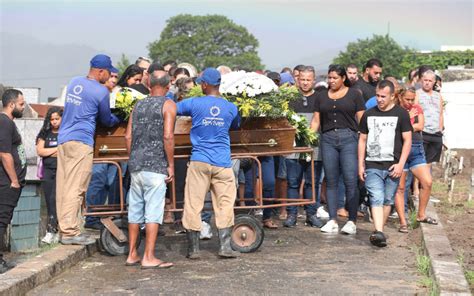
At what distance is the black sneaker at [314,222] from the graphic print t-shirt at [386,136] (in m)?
1.44

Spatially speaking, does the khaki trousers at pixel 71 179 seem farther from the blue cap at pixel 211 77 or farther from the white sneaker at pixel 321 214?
the white sneaker at pixel 321 214

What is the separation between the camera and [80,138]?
945 cm

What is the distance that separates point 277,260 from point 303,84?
3.26 metres

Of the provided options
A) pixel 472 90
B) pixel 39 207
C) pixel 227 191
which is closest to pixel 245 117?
pixel 227 191

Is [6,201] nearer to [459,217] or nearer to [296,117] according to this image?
[296,117]

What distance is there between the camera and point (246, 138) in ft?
33.3

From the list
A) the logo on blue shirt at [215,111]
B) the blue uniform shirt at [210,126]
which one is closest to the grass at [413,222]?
the blue uniform shirt at [210,126]

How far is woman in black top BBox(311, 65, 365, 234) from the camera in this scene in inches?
437

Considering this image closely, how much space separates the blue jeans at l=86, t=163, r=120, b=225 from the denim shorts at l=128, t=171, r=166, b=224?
1.94 m

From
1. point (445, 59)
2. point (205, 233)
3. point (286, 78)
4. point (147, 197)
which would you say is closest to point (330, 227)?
point (205, 233)

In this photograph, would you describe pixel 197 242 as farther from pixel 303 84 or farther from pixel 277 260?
pixel 303 84

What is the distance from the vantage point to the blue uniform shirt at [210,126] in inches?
368

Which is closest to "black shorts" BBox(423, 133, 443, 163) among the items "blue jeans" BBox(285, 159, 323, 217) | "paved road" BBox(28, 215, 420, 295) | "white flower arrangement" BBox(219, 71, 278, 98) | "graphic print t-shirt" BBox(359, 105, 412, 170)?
"blue jeans" BBox(285, 159, 323, 217)

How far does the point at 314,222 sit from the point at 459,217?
104 inches
